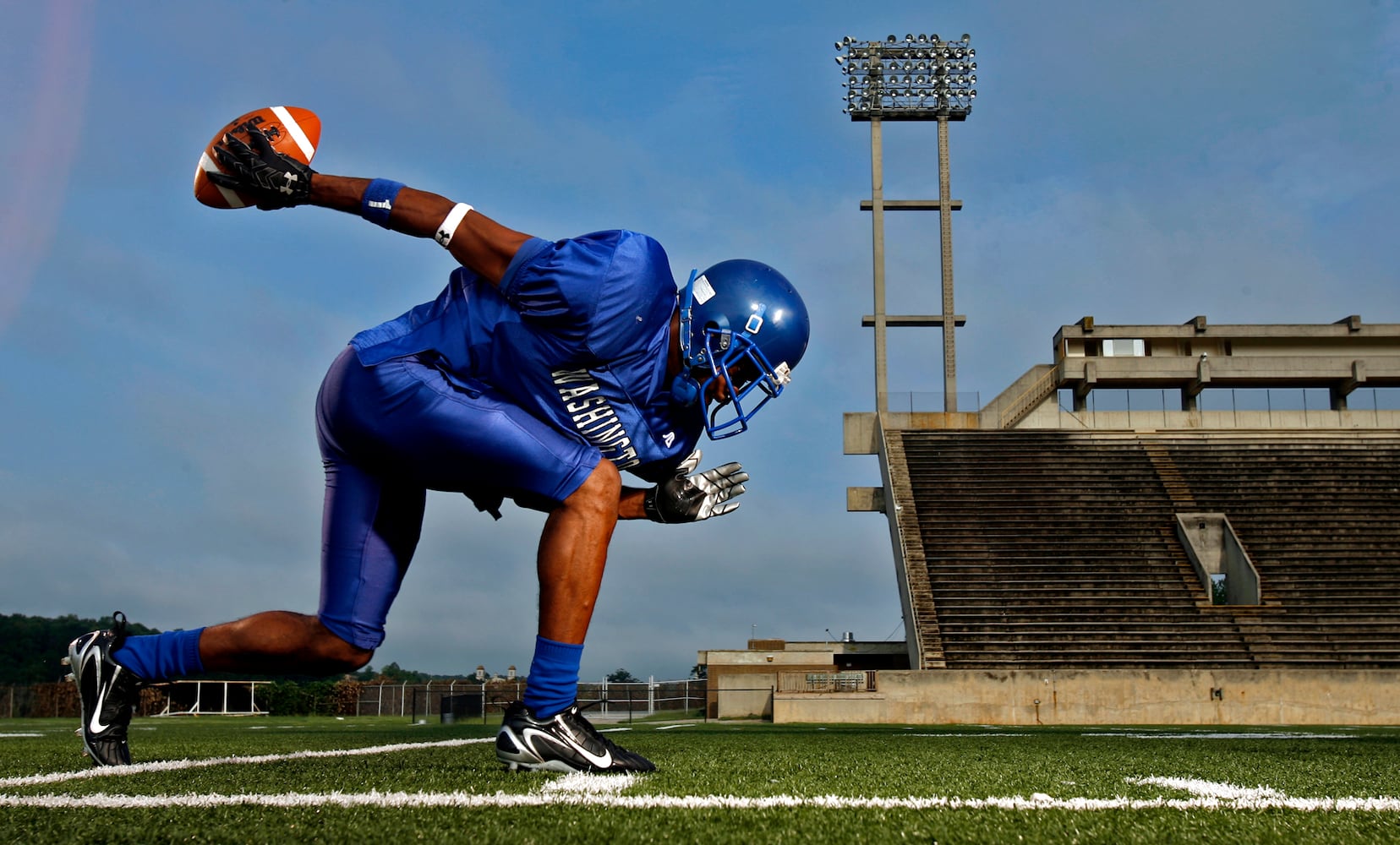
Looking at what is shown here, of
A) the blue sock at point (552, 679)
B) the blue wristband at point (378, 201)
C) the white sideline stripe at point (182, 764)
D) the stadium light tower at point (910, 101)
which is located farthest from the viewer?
the stadium light tower at point (910, 101)

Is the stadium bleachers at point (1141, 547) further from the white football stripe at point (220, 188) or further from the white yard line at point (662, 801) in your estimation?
the white football stripe at point (220, 188)

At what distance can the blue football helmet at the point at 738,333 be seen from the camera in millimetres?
3551

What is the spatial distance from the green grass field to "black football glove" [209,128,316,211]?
5.49ft

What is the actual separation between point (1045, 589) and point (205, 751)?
58.4 feet

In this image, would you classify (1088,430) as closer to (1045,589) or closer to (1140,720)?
(1045,589)

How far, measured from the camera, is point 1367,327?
96.9 ft

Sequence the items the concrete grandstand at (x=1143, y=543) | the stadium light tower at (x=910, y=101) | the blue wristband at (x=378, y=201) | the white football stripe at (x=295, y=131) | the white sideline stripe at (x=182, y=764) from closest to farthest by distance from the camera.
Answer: the white sideline stripe at (x=182, y=764)
the blue wristband at (x=378, y=201)
the white football stripe at (x=295, y=131)
the concrete grandstand at (x=1143, y=543)
the stadium light tower at (x=910, y=101)

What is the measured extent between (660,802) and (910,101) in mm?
31793

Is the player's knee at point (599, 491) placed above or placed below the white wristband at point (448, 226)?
below

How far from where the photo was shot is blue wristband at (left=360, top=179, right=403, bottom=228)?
3412 mm

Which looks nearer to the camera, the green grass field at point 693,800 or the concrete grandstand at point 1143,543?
the green grass field at point 693,800

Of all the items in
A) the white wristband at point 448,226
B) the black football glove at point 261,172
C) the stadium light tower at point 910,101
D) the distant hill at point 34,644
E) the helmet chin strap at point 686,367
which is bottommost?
the distant hill at point 34,644

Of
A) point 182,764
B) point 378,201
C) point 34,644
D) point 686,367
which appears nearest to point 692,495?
point 686,367

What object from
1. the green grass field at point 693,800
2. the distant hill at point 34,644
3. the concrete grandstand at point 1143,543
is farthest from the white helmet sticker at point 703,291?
the distant hill at point 34,644
